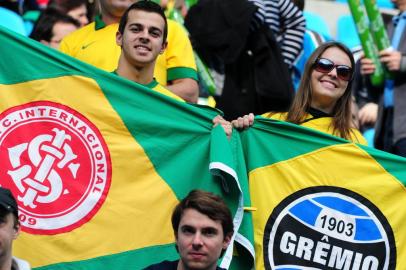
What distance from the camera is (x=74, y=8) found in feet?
34.9

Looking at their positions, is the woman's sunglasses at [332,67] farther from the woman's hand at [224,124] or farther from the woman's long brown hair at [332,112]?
the woman's hand at [224,124]

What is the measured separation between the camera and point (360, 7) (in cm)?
948

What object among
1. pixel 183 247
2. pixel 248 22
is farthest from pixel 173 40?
pixel 183 247

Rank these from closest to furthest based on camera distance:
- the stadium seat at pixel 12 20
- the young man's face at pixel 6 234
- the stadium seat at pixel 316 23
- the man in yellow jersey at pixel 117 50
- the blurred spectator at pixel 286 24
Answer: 1. the young man's face at pixel 6 234
2. the man in yellow jersey at pixel 117 50
3. the blurred spectator at pixel 286 24
4. the stadium seat at pixel 12 20
5. the stadium seat at pixel 316 23

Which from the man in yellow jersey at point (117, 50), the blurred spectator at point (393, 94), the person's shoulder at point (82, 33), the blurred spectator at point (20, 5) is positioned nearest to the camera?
the man in yellow jersey at point (117, 50)

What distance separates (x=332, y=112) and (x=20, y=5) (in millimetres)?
4379

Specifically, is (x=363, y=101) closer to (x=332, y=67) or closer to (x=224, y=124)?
(x=332, y=67)

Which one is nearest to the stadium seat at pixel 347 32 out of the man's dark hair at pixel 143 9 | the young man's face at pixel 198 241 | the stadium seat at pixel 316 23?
the stadium seat at pixel 316 23

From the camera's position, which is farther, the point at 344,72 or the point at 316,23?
the point at 316,23

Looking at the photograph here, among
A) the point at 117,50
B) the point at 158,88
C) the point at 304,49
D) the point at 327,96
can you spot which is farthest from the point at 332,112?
the point at 304,49

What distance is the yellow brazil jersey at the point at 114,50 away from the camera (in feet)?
26.3

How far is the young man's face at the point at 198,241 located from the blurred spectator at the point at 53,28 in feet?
11.3

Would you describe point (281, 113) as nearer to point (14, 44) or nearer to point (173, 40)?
point (173, 40)

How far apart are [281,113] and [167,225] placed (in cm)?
117
